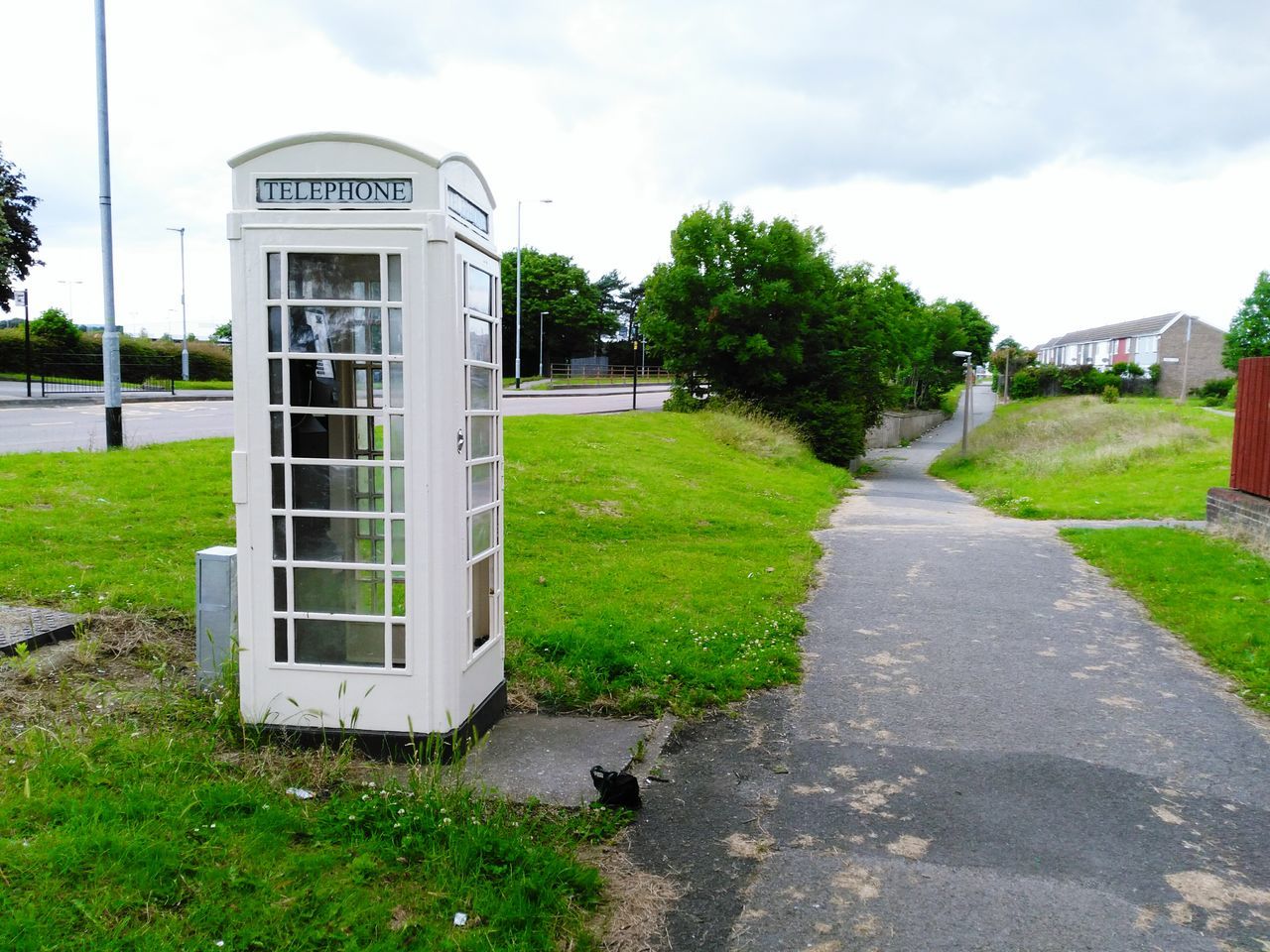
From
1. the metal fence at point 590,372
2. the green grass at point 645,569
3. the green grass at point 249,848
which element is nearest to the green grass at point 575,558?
the green grass at point 645,569

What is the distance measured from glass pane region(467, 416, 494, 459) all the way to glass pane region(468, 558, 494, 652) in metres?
→ 0.58

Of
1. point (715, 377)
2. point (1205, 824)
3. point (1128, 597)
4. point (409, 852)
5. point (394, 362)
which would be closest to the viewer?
point (409, 852)

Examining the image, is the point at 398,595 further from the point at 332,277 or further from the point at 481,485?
the point at 332,277

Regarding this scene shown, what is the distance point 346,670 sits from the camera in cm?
472

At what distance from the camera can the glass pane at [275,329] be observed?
181 inches

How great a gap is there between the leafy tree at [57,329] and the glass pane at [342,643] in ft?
158

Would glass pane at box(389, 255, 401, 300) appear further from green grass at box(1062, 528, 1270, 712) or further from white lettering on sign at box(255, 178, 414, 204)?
green grass at box(1062, 528, 1270, 712)

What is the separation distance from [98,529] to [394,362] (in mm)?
5629

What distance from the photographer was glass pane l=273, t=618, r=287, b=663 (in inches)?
187

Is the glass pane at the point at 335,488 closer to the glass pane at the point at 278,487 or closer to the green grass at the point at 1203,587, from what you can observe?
the glass pane at the point at 278,487

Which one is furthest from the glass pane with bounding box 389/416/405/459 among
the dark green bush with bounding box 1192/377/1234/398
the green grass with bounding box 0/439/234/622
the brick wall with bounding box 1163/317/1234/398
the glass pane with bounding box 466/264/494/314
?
the brick wall with bounding box 1163/317/1234/398

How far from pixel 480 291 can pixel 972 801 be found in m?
3.46

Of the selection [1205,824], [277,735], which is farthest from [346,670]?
[1205,824]

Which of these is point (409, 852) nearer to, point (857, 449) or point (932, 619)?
point (932, 619)
